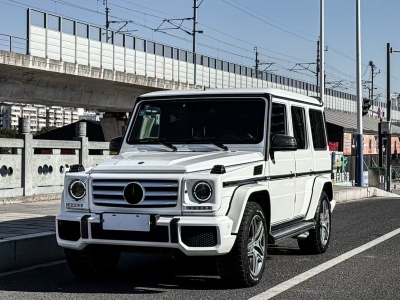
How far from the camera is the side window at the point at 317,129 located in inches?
368

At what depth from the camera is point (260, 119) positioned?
7.76 metres

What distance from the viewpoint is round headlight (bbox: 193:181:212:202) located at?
20.8 ft

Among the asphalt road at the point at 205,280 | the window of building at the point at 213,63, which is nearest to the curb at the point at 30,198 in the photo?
the asphalt road at the point at 205,280

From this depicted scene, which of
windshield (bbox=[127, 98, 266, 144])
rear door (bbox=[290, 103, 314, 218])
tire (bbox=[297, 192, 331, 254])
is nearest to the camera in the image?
windshield (bbox=[127, 98, 266, 144])

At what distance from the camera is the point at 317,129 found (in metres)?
9.56

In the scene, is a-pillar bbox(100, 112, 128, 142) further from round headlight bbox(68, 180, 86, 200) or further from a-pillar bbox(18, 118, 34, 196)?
round headlight bbox(68, 180, 86, 200)

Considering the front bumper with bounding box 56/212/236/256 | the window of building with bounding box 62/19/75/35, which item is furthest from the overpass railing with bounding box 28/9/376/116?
the front bumper with bounding box 56/212/236/256

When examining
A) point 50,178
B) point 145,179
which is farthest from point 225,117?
point 50,178

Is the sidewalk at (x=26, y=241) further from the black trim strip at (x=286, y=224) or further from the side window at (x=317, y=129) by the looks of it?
the side window at (x=317, y=129)

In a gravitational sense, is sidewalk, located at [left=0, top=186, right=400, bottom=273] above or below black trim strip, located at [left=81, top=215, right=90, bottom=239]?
below

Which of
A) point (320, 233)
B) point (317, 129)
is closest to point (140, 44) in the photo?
point (317, 129)

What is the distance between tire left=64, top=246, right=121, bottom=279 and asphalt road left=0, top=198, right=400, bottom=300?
110mm

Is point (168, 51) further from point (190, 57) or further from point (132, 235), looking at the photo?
point (132, 235)

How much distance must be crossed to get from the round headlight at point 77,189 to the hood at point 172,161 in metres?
0.18
